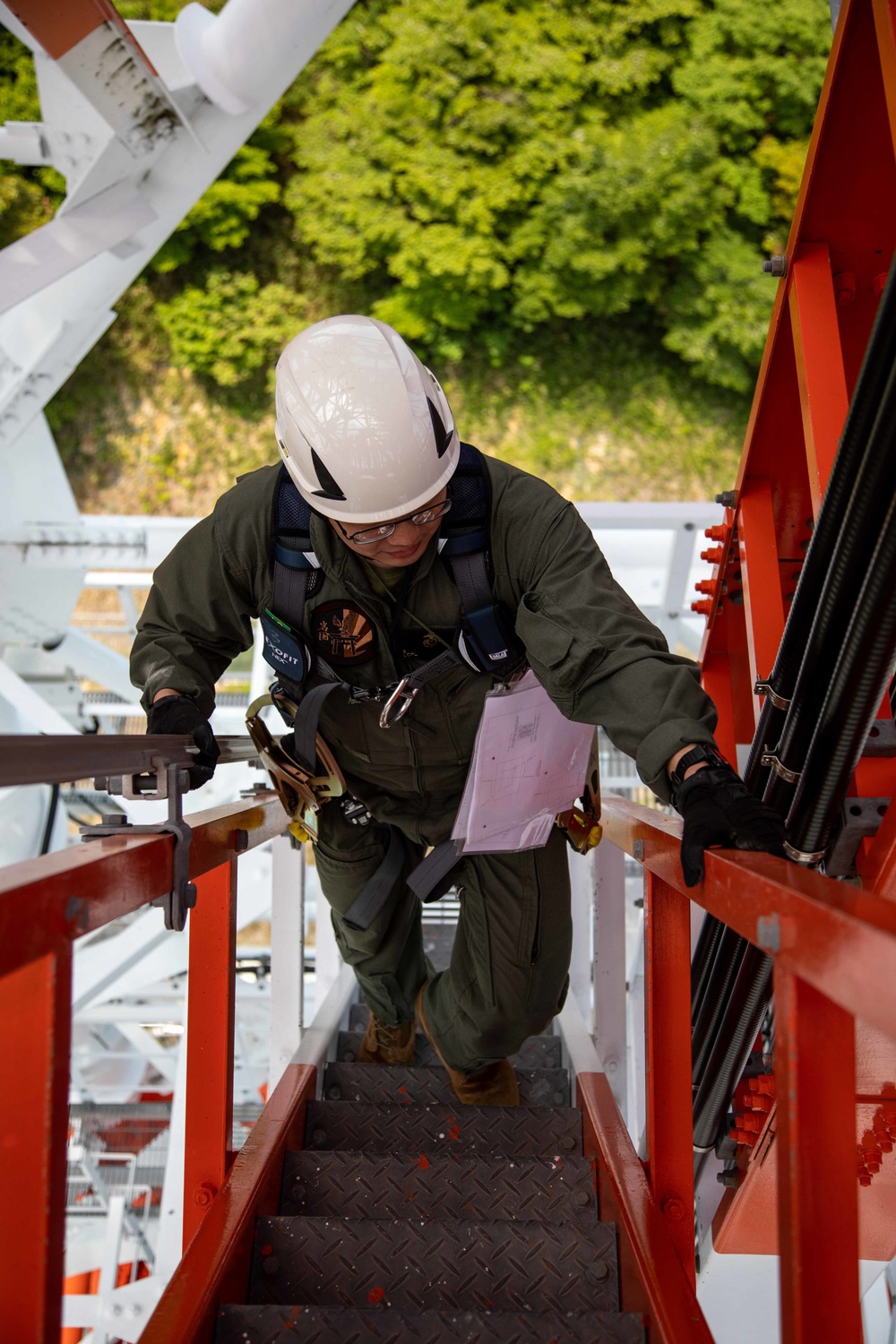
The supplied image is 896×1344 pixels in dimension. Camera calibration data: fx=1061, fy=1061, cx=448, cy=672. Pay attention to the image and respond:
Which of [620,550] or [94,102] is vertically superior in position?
[94,102]

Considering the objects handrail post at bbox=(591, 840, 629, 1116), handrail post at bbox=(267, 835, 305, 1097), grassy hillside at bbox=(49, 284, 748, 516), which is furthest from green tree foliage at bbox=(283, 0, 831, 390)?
handrail post at bbox=(267, 835, 305, 1097)

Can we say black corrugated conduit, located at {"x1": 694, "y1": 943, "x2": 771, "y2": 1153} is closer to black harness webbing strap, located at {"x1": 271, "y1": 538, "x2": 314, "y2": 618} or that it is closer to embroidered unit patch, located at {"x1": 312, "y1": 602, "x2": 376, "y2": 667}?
embroidered unit patch, located at {"x1": 312, "y1": 602, "x2": 376, "y2": 667}

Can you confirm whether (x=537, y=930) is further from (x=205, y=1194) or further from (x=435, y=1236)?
(x=205, y=1194)

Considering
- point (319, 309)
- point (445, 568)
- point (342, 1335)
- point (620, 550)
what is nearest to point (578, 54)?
point (319, 309)

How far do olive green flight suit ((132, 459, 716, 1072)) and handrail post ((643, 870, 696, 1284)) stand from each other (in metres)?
0.40

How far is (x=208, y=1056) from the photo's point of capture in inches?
89.7

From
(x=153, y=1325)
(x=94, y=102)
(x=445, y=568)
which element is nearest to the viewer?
(x=153, y=1325)

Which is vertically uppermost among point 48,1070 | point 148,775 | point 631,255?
point 48,1070

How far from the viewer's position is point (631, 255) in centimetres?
1917

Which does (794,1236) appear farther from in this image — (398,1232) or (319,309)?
(319,309)

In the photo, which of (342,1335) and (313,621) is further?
(313,621)

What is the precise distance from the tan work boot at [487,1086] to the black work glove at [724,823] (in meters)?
1.80

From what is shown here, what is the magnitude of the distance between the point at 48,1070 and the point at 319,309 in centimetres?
2121

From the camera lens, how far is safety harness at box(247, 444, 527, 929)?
2.45m
